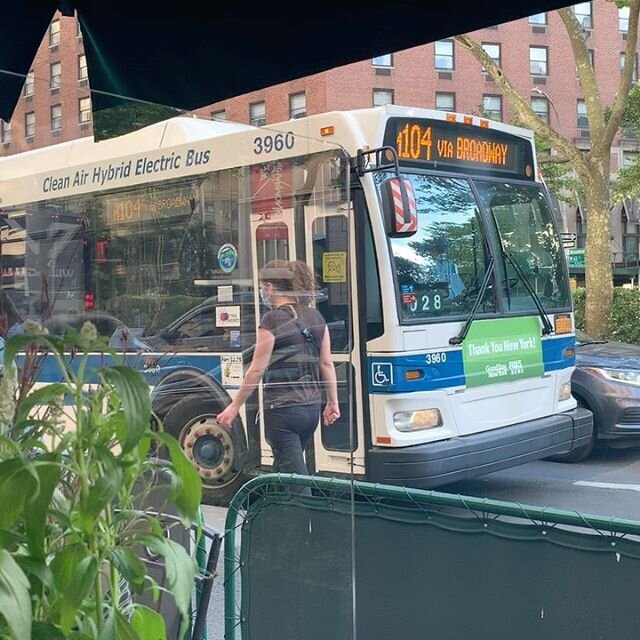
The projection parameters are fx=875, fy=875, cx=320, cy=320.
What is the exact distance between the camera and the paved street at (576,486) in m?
7.77

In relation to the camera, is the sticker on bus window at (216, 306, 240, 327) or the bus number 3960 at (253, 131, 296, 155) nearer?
the bus number 3960 at (253, 131, 296, 155)

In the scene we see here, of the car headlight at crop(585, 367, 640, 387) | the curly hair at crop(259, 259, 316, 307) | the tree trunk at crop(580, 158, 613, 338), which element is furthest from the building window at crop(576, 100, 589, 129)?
the curly hair at crop(259, 259, 316, 307)

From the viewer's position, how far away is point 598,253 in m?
17.1

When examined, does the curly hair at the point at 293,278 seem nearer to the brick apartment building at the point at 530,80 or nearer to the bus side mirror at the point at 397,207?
the bus side mirror at the point at 397,207

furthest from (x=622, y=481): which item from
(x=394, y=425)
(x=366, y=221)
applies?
(x=366, y=221)

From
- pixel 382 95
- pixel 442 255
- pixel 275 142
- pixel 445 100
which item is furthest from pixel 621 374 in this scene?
pixel 445 100

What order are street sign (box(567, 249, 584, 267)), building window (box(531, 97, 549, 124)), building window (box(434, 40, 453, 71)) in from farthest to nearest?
building window (box(531, 97, 549, 124)) < building window (box(434, 40, 453, 71)) < street sign (box(567, 249, 584, 267))

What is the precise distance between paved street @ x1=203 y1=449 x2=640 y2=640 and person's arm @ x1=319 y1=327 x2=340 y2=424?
4.70 m

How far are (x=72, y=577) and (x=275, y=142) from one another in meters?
1.61

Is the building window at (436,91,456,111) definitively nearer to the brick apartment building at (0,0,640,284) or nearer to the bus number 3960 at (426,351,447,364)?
the brick apartment building at (0,0,640,284)

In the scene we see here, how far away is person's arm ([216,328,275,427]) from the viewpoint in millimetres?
3013

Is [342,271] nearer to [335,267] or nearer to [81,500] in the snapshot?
[335,267]

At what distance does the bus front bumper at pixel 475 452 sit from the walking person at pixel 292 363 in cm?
299

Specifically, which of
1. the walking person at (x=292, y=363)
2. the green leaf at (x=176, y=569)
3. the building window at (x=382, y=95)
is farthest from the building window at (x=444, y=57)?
the green leaf at (x=176, y=569)
